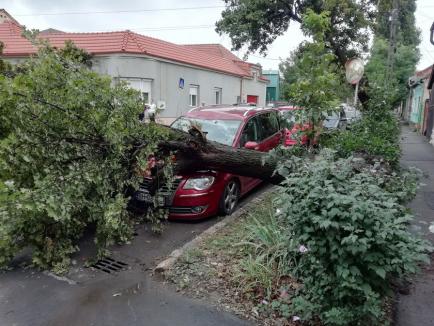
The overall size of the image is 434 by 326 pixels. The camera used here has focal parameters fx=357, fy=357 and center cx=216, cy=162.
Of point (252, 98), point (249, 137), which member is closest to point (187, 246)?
point (249, 137)

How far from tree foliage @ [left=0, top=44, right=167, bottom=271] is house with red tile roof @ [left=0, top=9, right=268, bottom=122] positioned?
7.23 meters

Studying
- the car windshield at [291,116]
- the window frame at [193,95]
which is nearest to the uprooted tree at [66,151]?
the car windshield at [291,116]

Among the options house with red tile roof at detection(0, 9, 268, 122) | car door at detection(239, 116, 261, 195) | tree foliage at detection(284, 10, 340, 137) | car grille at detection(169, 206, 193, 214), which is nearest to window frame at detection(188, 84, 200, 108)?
house with red tile roof at detection(0, 9, 268, 122)

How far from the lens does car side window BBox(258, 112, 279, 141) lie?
301 inches

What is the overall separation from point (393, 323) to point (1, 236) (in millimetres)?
3975

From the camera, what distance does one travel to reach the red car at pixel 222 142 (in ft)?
18.1

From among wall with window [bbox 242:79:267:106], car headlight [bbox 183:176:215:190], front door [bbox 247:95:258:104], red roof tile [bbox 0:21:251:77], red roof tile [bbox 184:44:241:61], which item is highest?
red roof tile [bbox 184:44:241:61]

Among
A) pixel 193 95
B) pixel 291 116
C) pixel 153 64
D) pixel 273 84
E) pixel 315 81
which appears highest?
pixel 273 84

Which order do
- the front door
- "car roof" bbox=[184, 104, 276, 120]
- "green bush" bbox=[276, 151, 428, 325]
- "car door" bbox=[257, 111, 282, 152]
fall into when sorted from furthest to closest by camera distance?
the front door < "car door" bbox=[257, 111, 282, 152] < "car roof" bbox=[184, 104, 276, 120] < "green bush" bbox=[276, 151, 428, 325]

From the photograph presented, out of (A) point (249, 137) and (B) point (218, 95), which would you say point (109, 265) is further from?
(B) point (218, 95)

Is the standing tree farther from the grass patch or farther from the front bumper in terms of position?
the front bumper

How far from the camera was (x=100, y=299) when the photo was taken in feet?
11.7

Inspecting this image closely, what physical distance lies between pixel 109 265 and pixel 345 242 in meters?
3.00

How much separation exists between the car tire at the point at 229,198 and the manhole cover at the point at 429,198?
350cm
